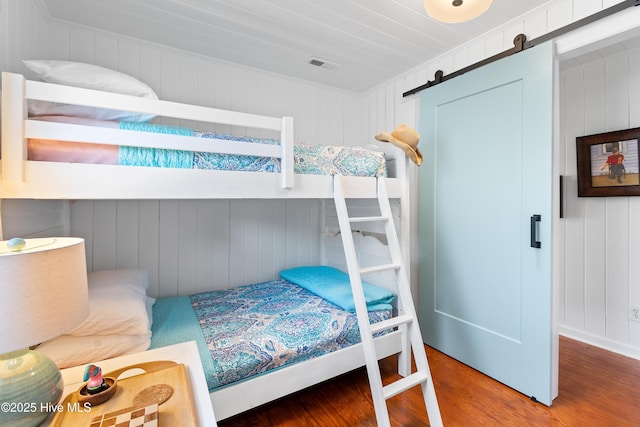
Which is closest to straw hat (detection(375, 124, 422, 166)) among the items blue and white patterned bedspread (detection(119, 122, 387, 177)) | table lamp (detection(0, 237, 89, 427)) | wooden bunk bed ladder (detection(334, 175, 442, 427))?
blue and white patterned bedspread (detection(119, 122, 387, 177))

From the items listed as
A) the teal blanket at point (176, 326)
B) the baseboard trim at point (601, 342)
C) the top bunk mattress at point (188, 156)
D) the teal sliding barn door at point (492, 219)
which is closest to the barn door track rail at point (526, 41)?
the teal sliding barn door at point (492, 219)

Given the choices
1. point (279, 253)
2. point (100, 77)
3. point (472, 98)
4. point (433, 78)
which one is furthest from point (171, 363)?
point (433, 78)

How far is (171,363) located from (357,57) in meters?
2.54

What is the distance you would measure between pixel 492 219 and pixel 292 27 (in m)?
1.95

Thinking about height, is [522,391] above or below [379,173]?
below

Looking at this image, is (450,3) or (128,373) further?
(450,3)

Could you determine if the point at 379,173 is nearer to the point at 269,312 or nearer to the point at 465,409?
the point at 269,312

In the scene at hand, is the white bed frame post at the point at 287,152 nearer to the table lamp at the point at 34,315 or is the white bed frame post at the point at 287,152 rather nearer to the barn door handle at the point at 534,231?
the table lamp at the point at 34,315

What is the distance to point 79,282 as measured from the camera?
32.0 inches

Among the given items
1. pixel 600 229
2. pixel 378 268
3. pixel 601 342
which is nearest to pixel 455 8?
pixel 378 268

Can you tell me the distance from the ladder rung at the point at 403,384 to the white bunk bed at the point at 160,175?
1.14ft

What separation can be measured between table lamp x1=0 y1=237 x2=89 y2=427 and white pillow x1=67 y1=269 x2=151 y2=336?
44cm

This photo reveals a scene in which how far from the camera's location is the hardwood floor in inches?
65.9

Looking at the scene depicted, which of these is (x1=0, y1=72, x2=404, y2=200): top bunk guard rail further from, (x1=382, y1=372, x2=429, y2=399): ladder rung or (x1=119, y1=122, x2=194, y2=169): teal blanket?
(x1=382, y1=372, x2=429, y2=399): ladder rung
